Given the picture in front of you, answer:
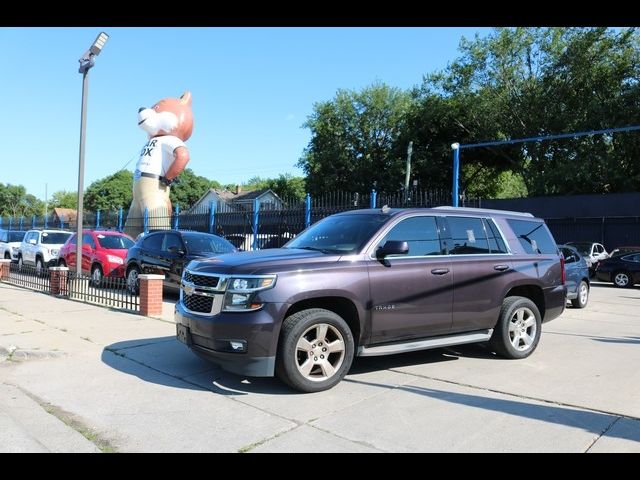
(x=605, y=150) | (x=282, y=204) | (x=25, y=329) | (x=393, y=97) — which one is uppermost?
(x=393, y=97)

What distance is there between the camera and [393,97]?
Result: 47.0 m

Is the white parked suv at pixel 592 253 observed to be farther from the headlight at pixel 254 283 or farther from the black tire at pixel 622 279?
the headlight at pixel 254 283

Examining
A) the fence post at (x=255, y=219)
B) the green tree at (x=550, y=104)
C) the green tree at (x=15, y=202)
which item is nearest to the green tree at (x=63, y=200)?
the green tree at (x=15, y=202)

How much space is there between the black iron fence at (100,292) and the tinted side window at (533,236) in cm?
693

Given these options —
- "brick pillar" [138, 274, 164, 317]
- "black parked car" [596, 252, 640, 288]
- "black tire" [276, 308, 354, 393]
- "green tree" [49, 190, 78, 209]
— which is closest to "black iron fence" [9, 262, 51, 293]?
"brick pillar" [138, 274, 164, 317]

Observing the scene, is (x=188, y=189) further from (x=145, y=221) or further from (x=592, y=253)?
(x=592, y=253)

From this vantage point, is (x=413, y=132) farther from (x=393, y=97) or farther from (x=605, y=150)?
(x=605, y=150)

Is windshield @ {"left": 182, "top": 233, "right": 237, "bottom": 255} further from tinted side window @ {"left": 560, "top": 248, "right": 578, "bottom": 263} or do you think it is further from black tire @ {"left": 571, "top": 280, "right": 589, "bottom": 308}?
black tire @ {"left": 571, "top": 280, "right": 589, "bottom": 308}

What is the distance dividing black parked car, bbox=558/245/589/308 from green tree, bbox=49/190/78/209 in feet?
384

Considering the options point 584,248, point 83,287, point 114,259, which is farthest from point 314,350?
point 584,248

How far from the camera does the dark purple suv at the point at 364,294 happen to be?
5145 millimetres

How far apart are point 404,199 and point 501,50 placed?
1015 inches
